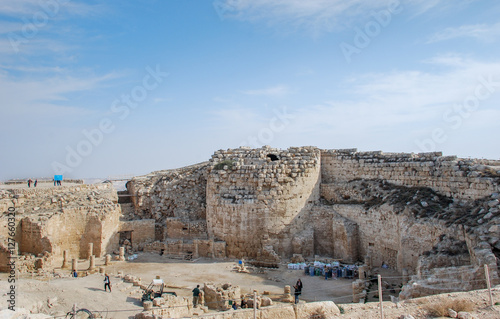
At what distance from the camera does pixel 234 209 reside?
17422 mm

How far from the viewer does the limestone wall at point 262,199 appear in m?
17.2

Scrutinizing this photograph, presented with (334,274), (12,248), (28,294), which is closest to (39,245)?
(12,248)

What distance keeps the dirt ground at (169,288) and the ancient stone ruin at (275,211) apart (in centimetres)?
118

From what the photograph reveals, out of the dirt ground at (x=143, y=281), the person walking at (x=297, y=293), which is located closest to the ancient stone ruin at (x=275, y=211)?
the dirt ground at (x=143, y=281)

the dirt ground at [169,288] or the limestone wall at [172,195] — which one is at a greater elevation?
the limestone wall at [172,195]

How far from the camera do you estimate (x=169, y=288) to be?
45.3 ft

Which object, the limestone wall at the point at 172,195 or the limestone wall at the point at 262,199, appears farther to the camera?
the limestone wall at the point at 172,195

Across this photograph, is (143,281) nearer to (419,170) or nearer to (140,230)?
(140,230)

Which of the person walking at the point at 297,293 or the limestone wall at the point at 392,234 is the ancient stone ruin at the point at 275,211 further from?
the person walking at the point at 297,293

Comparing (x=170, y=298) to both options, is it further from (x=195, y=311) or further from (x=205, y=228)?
(x=205, y=228)

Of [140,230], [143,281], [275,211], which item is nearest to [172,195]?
[140,230]

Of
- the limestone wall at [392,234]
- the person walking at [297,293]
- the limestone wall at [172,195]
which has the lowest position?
the person walking at [297,293]

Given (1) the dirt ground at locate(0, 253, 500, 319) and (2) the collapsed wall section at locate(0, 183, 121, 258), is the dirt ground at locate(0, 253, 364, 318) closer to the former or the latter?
(1) the dirt ground at locate(0, 253, 500, 319)

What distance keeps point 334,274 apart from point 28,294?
33.0 feet
